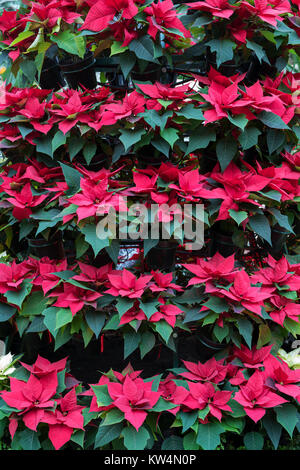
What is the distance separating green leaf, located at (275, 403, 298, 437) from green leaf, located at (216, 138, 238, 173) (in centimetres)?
73

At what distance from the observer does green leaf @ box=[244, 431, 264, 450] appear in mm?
1337

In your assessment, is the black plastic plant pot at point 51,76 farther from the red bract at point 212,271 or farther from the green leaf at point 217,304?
the green leaf at point 217,304

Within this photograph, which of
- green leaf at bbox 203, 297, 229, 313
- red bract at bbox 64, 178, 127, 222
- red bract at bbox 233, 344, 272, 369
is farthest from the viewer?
red bract at bbox 233, 344, 272, 369

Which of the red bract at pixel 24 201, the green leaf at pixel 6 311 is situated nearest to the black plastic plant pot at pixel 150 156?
the red bract at pixel 24 201

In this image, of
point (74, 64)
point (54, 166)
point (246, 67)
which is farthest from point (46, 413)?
point (246, 67)

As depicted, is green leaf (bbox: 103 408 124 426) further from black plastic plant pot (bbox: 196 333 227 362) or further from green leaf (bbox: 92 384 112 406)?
black plastic plant pot (bbox: 196 333 227 362)

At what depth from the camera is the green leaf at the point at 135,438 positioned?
119 cm

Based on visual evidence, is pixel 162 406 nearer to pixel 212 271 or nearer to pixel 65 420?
pixel 65 420

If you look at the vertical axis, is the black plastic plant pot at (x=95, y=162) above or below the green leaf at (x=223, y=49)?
below

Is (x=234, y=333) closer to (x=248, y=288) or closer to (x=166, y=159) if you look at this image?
(x=248, y=288)

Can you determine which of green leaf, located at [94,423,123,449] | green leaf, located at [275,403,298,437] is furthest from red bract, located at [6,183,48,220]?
green leaf, located at [275,403,298,437]

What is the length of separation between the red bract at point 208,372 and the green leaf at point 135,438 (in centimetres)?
23

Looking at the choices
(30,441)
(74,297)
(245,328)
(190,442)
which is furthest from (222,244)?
(30,441)

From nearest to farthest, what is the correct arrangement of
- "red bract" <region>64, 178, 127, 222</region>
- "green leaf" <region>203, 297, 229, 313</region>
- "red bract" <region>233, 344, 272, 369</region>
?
1. "red bract" <region>64, 178, 127, 222</region>
2. "green leaf" <region>203, 297, 229, 313</region>
3. "red bract" <region>233, 344, 272, 369</region>
